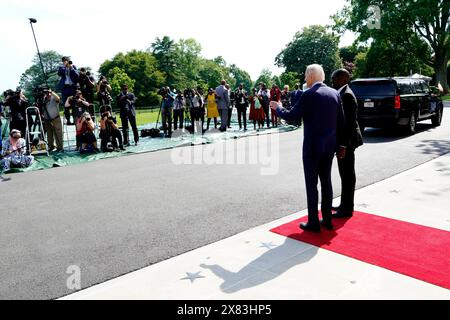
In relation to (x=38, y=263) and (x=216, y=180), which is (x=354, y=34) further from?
(x=38, y=263)

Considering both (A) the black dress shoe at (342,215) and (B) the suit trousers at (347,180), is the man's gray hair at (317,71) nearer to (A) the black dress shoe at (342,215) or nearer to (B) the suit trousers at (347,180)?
(B) the suit trousers at (347,180)

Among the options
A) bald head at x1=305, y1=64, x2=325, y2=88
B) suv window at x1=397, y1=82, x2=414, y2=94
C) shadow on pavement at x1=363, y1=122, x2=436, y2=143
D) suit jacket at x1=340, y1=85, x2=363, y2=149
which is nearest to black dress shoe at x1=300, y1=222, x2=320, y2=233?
suit jacket at x1=340, y1=85, x2=363, y2=149

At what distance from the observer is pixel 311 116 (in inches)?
164

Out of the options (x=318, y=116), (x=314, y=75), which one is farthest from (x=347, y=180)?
(x=314, y=75)

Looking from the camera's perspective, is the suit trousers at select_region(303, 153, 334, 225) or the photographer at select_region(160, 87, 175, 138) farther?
the photographer at select_region(160, 87, 175, 138)

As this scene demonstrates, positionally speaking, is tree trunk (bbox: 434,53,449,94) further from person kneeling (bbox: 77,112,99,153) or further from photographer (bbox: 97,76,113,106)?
person kneeling (bbox: 77,112,99,153)

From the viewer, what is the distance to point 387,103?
12.0m

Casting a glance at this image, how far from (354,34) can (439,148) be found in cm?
3405

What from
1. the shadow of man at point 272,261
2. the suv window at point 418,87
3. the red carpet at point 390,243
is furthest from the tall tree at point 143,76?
the shadow of man at point 272,261

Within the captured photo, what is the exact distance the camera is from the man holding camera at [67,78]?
458 inches

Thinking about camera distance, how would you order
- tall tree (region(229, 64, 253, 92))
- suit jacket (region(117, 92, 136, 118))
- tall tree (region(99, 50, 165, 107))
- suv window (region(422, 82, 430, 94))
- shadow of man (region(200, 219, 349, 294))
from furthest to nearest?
tall tree (region(229, 64, 253, 92)) → tall tree (region(99, 50, 165, 107)) → suv window (region(422, 82, 430, 94)) → suit jacket (region(117, 92, 136, 118)) → shadow of man (region(200, 219, 349, 294))

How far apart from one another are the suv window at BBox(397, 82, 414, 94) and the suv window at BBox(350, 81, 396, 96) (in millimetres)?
251

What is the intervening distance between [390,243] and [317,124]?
1573 millimetres

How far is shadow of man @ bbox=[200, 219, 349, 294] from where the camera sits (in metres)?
3.30
